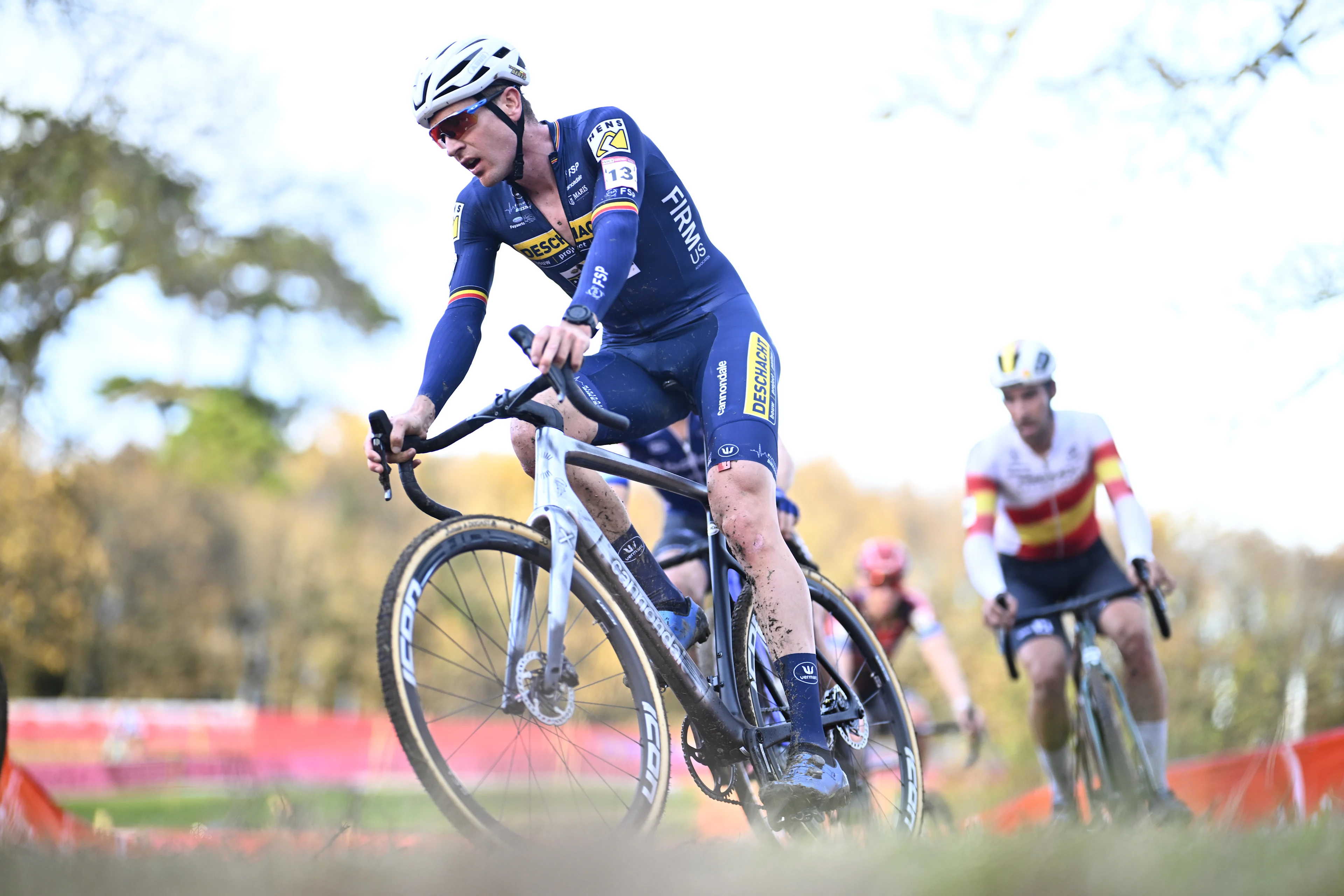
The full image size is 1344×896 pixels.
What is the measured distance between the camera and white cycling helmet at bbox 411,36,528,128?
356 cm

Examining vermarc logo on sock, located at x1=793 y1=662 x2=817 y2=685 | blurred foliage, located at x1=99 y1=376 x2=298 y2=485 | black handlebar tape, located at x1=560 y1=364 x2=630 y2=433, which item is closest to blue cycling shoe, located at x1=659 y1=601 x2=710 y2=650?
vermarc logo on sock, located at x1=793 y1=662 x2=817 y2=685

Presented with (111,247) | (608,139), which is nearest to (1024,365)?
(608,139)

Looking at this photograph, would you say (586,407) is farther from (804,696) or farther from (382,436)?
(804,696)

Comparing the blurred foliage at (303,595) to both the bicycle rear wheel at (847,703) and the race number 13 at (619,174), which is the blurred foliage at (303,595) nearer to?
the bicycle rear wheel at (847,703)

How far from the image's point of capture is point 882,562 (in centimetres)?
829

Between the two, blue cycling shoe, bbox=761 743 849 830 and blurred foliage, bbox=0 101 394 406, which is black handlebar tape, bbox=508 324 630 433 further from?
blurred foliage, bbox=0 101 394 406

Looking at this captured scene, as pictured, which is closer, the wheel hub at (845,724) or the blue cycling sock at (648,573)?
the blue cycling sock at (648,573)

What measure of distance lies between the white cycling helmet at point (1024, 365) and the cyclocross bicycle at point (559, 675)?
111 inches

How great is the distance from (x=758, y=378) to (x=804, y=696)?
1053 millimetres

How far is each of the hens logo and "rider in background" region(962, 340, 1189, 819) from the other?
3.22 meters

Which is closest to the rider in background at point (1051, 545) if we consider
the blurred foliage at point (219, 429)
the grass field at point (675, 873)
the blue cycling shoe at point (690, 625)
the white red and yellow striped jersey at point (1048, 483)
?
the white red and yellow striped jersey at point (1048, 483)

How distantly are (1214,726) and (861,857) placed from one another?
38.4 ft

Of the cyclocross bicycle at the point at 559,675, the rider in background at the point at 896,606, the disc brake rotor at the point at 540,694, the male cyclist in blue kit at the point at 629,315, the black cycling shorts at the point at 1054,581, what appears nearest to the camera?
the cyclocross bicycle at the point at 559,675

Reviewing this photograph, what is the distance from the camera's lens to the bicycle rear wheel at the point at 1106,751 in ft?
17.6
